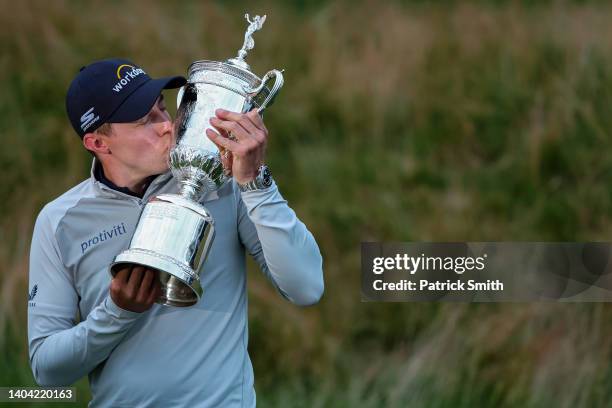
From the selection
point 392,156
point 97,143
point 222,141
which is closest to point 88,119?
point 97,143

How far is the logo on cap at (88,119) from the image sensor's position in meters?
2.41

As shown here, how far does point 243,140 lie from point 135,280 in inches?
14.6

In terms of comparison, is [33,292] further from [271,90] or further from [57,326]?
[271,90]

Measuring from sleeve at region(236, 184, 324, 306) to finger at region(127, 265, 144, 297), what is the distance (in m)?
0.26

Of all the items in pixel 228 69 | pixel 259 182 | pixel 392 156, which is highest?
pixel 392 156

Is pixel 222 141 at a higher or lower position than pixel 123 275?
higher

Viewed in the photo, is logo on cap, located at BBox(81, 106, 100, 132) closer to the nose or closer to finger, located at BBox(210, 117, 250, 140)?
the nose

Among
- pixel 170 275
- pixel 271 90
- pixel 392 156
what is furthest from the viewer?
pixel 392 156

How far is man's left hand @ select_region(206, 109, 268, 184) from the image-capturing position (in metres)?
2.10

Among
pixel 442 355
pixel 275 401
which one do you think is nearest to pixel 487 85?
pixel 442 355

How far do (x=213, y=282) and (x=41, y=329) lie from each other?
0.40m

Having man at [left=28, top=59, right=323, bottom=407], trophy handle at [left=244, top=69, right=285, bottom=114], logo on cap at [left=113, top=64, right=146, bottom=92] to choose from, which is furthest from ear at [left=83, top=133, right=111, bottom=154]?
trophy handle at [left=244, top=69, right=285, bottom=114]

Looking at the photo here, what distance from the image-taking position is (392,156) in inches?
260

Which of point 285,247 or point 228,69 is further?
point 228,69
